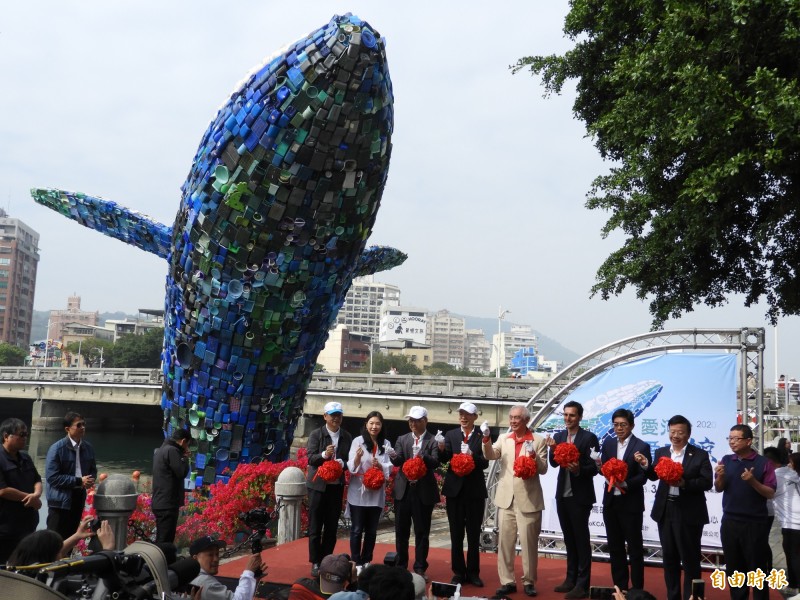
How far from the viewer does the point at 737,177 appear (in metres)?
8.26

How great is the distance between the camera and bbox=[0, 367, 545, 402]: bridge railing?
24.9m

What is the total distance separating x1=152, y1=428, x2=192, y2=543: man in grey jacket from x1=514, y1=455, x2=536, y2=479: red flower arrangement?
264cm

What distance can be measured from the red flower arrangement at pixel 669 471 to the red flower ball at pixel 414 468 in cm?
172

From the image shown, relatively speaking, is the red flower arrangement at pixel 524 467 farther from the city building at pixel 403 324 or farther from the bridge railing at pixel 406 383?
the city building at pixel 403 324

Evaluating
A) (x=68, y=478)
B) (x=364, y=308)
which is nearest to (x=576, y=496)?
(x=68, y=478)

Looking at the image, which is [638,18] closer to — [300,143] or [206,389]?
[300,143]

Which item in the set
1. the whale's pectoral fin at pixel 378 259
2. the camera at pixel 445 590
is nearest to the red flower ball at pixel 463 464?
the camera at pixel 445 590

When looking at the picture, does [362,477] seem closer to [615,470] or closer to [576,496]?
[576,496]

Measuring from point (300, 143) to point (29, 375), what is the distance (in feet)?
111

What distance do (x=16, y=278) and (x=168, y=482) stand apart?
106622mm

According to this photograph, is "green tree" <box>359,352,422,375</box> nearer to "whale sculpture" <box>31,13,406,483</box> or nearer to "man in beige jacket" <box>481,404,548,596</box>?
"whale sculpture" <box>31,13,406,483</box>

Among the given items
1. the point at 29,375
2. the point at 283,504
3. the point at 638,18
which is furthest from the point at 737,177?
the point at 29,375

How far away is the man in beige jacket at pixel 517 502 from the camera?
5.82m

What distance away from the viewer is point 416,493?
6156mm
